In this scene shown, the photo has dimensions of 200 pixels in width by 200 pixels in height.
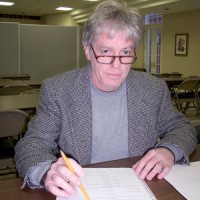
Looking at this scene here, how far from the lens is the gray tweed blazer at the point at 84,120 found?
3.81 ft

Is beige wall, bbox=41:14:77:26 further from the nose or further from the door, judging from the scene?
the nose

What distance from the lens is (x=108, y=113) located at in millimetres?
1304

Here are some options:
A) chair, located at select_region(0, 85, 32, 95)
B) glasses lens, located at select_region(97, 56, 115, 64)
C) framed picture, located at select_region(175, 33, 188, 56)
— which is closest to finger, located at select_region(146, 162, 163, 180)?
glasses lens, located at select_region(97, 56, 115, 64)

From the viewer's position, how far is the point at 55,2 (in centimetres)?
964

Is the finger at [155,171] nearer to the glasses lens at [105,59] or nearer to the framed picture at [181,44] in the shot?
the glasses lens at [105,59]

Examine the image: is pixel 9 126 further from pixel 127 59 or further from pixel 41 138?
pixel 127 59

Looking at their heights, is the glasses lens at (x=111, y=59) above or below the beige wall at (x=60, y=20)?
below

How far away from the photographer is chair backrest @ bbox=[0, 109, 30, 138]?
7.52 feet

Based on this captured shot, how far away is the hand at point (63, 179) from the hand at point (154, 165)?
0.25 m

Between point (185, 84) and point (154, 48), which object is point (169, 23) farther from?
point (185, 84)

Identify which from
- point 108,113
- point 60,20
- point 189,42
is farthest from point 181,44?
point 108,113

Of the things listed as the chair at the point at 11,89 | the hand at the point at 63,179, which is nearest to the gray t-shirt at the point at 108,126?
the hand at the point at 63,179

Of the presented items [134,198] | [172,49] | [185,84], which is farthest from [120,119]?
[172,49]

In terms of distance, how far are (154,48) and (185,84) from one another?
5.32 metres
